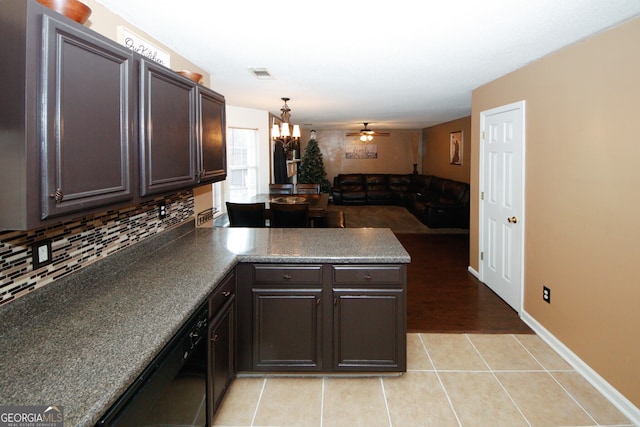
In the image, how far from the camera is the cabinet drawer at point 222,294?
2.02 metres

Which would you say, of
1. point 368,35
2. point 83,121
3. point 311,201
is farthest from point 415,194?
point 83,121

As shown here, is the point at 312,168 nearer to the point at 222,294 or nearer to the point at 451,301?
the point at 451,301

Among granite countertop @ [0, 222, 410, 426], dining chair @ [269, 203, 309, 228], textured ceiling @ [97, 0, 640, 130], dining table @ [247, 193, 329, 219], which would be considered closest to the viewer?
granite countertop @ [0, 222, 410, 426]

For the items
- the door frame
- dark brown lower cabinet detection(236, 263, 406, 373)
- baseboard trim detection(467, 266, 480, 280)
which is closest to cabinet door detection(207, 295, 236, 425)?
dark brown lower cabinet detection(236, 263, 406, 373)

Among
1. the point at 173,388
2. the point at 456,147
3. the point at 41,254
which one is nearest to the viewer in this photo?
the point at 173,388

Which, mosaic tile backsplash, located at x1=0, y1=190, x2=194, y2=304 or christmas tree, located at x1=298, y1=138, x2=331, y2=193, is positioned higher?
christmas tree, located at x1=298, y1=138, x2=331, y2=193

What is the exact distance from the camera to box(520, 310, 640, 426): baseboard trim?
228cm

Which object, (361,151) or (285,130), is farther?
(361,151)

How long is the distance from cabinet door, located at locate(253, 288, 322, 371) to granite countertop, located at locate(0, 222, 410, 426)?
0.24 m

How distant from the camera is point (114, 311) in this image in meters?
1.62

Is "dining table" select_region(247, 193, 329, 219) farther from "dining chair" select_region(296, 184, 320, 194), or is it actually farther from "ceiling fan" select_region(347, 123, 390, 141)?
"ceiling fan" select_region(347, 123, 390, 141)

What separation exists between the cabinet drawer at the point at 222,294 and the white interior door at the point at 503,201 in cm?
268

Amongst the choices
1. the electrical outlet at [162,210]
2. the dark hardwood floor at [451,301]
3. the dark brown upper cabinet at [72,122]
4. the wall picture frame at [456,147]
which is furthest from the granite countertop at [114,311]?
the wall picture frame at [456,147]

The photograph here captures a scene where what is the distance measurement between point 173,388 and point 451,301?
3.21 meters
